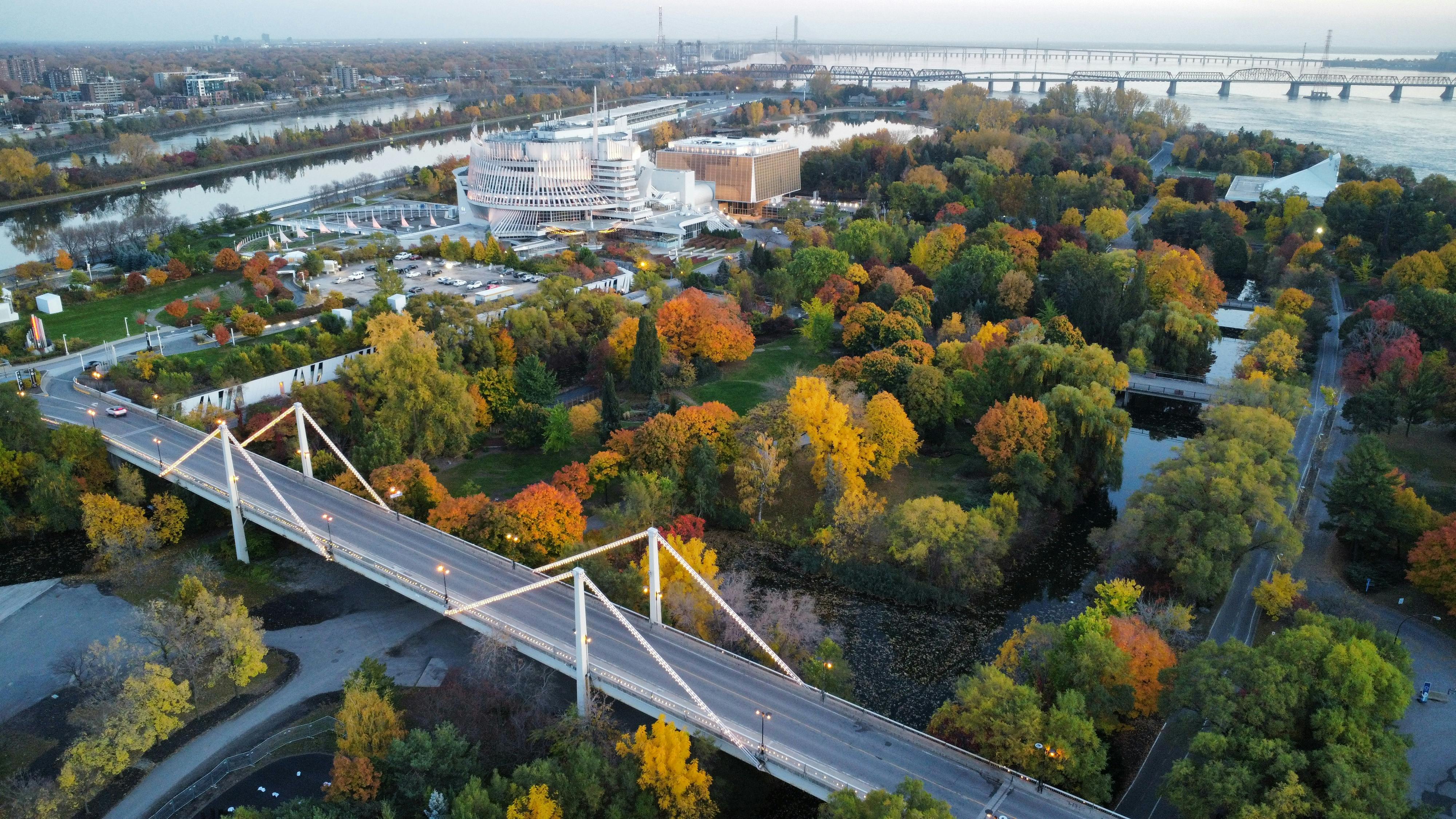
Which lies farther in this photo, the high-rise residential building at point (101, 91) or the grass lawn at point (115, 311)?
the high-rise residential building at point (101, 91)

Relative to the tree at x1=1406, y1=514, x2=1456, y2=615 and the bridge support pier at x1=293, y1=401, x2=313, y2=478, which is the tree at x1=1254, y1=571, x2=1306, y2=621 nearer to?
the tree at x1=1406, y1=514, x2=1456, y2=615

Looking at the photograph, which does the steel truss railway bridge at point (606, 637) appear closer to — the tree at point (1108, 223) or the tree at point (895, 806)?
the tree at point (895, 806)

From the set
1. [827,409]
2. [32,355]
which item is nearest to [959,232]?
[827,409]

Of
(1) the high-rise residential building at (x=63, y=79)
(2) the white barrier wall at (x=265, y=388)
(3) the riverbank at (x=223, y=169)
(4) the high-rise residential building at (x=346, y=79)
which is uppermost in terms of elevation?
(1) the high-rise residential building at (x=63, y=79)

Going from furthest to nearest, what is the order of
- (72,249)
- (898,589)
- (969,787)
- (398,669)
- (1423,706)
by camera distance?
1. (72,249)
2. (898,589)
3. (398,669)
4. (1423,706)
5. (969,787)

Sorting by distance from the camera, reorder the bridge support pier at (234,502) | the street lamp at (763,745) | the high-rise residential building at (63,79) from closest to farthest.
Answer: the street lamp at (763,745), the bridge support pier at (234,502), the high-rise residential building at (63,79)

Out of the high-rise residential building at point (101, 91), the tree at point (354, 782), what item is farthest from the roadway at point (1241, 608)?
the high-rise residential building at point (101, 91)

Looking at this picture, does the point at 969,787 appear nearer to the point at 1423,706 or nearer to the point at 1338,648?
the point at 1338,648

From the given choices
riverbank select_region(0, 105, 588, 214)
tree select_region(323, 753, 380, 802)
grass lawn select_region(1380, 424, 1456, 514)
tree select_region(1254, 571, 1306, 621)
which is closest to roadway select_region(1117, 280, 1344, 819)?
tree select_region(1254, 571, 1306, 621)
